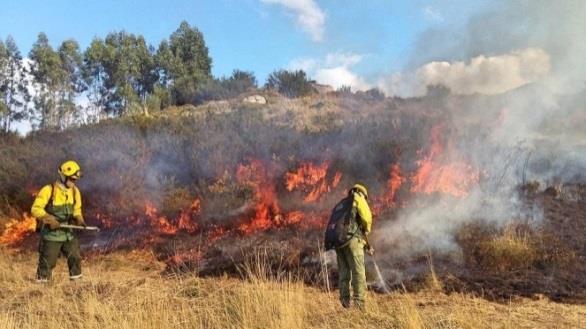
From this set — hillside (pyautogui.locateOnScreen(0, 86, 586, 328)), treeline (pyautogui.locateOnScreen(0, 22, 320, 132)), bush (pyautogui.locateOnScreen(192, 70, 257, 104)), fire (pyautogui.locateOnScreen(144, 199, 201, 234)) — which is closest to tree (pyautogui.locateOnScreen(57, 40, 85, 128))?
treeline (pyautogui.locateOnScreen(0, 22, 320, 132))

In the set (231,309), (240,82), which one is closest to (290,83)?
(240,82)

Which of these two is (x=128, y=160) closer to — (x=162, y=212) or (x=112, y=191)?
(x=112, y=191)

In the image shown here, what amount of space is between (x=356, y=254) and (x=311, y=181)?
6514mm

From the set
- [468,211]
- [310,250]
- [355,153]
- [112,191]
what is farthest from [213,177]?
[468,211]

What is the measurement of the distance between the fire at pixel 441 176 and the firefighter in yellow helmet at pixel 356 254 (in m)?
5.99

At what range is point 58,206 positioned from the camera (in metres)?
8.11

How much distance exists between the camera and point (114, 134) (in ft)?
59.2

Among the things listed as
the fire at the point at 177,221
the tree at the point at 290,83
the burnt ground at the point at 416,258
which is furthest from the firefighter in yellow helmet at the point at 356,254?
the tree at the point at 290,83

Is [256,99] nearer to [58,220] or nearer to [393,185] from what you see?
[393,185]

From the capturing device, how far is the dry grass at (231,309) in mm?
5449

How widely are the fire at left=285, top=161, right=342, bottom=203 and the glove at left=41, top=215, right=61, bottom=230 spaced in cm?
628

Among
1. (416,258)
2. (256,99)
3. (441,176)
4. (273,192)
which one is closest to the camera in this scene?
(416,258)

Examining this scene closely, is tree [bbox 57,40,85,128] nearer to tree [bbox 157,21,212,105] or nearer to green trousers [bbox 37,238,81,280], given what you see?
tree [bbox 157,21,212,105]

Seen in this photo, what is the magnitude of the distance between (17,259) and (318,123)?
1169 centimetres
